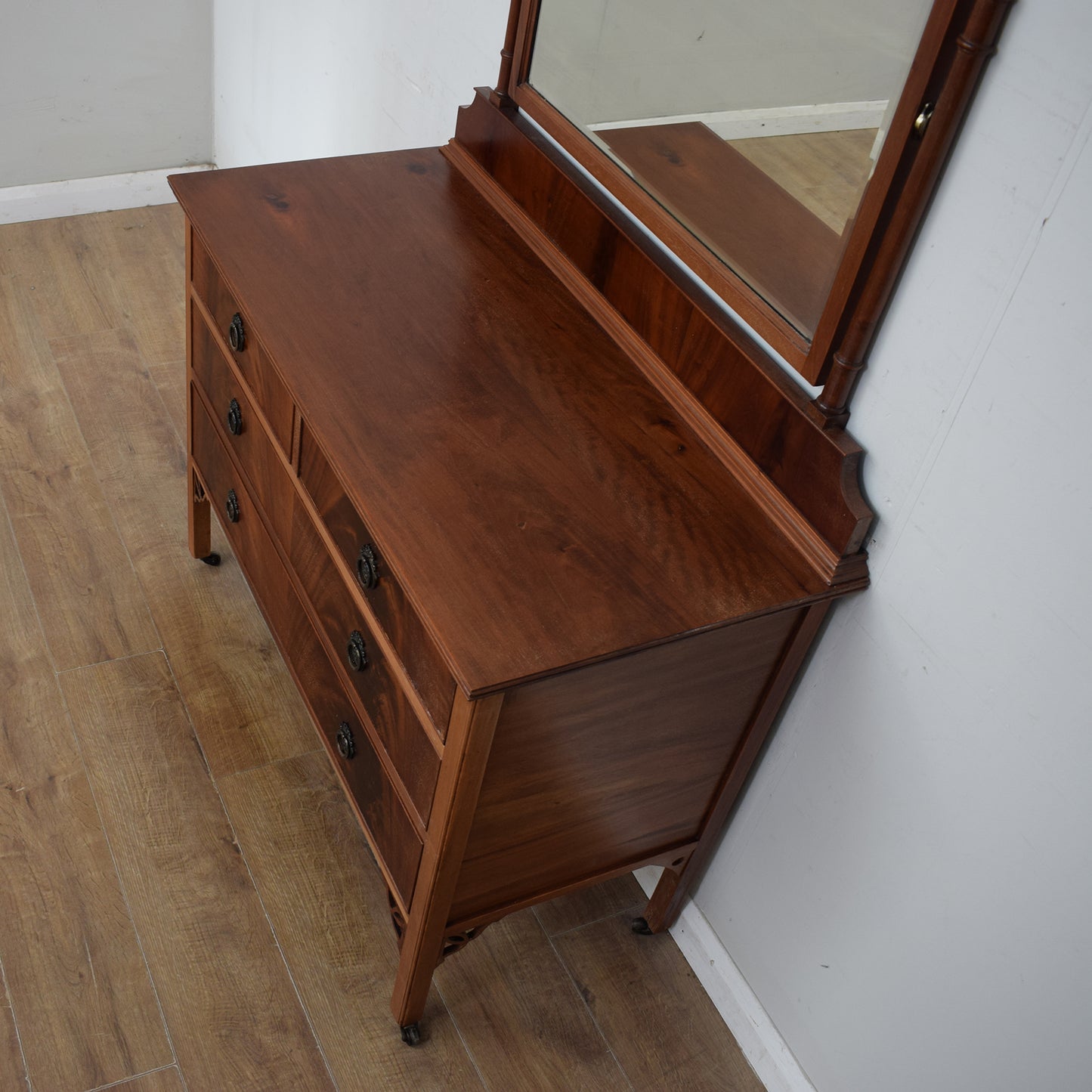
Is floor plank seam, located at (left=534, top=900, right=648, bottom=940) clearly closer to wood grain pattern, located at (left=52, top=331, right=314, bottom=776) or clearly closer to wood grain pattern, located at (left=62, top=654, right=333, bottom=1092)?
wood grain pattern, located at (left=62, top=654, right=333, bottom=1092)

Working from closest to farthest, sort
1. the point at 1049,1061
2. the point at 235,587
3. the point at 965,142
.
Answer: the point at 965,142 < the point at 1049,1061 < the point at 235,587

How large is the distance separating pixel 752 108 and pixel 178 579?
139 cm

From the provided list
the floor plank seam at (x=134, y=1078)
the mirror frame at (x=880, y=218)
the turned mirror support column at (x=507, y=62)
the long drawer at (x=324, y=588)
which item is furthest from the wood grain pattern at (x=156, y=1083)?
the turned mirror support column at (x=507, y=62)

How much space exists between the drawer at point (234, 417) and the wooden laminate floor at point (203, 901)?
0.46 m

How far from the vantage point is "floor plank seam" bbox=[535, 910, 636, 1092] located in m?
1.59

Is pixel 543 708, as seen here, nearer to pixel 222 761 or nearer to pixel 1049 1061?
pixel 1049 1061

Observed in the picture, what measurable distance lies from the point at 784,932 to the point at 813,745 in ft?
0.98

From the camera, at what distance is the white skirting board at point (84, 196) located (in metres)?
2.92

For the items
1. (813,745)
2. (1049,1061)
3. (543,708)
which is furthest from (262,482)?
(1049,1061)

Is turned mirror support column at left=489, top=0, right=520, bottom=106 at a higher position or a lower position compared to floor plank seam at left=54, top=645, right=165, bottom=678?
higher

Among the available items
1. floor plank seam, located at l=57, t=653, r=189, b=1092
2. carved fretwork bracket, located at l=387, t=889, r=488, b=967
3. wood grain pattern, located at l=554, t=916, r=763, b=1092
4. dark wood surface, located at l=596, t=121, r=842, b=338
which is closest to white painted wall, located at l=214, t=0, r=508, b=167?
dark wood surface, located at l=596, t=121, r=842, b=338

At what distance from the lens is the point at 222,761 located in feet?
6.09

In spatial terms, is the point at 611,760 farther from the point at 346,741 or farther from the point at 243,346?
the point at 243,346

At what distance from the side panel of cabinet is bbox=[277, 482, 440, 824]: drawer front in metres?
0.08
